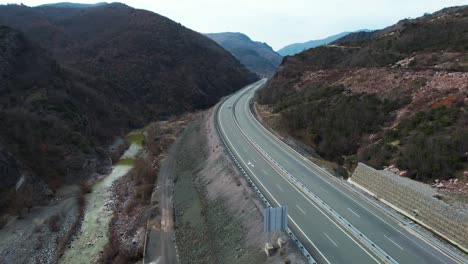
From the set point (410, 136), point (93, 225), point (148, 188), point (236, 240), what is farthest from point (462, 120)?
point (93, 225)

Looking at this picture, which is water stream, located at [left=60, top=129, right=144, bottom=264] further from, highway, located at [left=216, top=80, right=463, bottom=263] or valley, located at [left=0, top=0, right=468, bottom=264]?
highway, located at [left=216, top=80, right=463, bottom=263]

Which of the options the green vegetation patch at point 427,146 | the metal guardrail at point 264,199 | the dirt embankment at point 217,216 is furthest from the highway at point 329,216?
the green vegetation patch at point 427,146

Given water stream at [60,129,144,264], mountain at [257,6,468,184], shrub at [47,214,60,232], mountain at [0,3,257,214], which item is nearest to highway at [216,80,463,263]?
mountain at [257,6,468,184]

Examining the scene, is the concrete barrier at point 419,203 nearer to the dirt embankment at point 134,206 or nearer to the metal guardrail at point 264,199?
the metal guardrail at point 264,199

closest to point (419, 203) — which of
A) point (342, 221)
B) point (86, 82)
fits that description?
point (342, 221)

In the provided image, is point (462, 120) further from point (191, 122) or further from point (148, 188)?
point (191, 122)

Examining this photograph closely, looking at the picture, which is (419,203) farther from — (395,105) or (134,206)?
(134,206)
